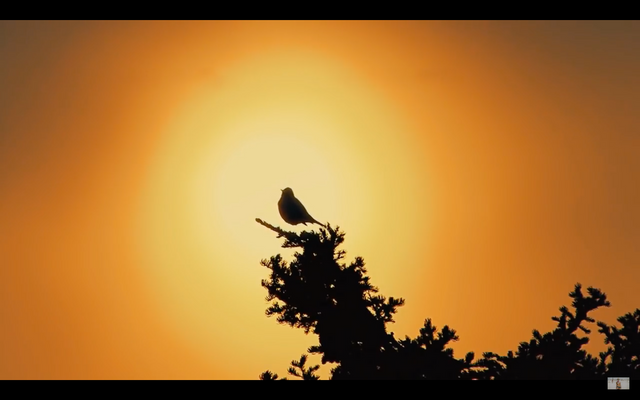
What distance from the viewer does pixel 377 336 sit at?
459 inches

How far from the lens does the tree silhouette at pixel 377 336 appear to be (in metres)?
11.1

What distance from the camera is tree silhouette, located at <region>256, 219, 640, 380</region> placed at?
1111 centimetres

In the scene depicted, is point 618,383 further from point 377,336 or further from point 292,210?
point 292,210

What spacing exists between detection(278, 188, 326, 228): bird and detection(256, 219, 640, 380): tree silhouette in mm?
5307

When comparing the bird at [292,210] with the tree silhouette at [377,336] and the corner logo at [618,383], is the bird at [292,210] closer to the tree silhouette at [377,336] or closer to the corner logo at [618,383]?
the tree silhouette at [377,336]

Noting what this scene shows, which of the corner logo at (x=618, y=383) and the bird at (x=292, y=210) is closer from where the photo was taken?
the corner logo at (x=618, y=383)

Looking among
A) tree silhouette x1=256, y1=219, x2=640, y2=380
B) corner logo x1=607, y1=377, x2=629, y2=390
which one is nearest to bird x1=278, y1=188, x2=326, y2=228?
tree silhouette x1=256, y1=219, x2=640, y2=380

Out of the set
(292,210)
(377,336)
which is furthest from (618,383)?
(292,210)

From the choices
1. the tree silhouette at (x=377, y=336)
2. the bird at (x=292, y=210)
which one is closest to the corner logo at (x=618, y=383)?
the tree silhouette at (x=377, y=336)

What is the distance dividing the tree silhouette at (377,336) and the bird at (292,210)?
531 centimetres

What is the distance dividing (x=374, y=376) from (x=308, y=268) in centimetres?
223

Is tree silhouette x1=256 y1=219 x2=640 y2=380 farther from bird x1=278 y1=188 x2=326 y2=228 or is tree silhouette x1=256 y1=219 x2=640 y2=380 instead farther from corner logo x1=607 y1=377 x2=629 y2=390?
bird x1=278 y1=188 x2=326 y2=228

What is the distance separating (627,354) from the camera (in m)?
11.5
